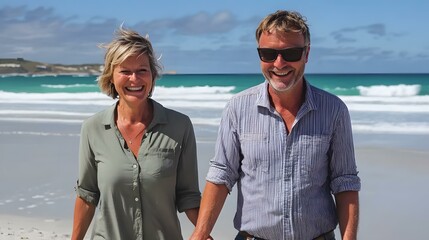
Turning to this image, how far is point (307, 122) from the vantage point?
8.90 ft

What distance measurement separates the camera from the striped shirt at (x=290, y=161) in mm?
2684

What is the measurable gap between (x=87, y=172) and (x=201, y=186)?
4.53 meters

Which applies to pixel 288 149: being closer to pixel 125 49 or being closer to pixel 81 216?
pixel 125 49

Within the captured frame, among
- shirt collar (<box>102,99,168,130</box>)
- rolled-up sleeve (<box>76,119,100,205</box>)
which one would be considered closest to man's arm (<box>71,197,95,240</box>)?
rolled-up sleeve (<box>76,119,100,205</box>)

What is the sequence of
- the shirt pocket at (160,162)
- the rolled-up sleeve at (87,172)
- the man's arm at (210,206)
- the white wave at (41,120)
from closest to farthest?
the man's arm at (210,206) < the shirt pocket at (160,162) < the rolled-up sleeve at (87,172) < the white wave at (41,120)

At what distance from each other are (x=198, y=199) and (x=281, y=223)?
1.85 feet

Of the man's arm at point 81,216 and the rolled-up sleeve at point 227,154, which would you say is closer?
the rolled-up sleeve at point 227,154

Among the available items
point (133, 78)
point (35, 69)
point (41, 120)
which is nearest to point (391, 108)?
Answer: point (41, 120)

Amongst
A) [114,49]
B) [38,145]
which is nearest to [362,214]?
[114,49]

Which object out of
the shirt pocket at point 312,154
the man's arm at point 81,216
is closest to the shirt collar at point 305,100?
the shirt pocket at point 312,154

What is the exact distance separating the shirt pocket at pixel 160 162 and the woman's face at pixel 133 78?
26 centimetres

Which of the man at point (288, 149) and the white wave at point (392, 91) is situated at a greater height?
the white wave at point (392, 91)

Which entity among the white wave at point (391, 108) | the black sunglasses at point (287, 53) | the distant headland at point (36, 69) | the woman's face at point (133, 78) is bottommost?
the woman's face at point (133, 78)

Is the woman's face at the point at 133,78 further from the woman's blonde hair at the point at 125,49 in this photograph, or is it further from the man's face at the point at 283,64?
the man's face at the point at 283,64
